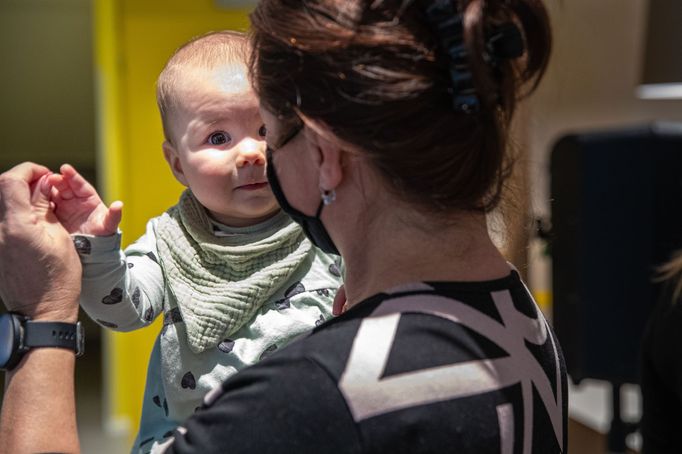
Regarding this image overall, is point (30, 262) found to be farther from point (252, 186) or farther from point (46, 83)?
point (46, 83)

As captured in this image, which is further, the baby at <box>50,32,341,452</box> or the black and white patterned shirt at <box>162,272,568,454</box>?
the baby at <box>50,32,341,452</box>

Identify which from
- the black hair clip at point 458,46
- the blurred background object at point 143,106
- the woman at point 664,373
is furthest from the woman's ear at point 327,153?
the woman at point 664,373

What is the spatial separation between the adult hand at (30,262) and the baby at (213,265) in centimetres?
15

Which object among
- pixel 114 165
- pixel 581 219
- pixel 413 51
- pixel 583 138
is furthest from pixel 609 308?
pixel 413 51

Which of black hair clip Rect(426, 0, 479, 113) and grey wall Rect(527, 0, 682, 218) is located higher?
black hair clip Rect(426, 0, 479, 113)

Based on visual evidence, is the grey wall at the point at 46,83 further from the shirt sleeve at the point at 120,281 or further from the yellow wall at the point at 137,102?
the shirt sleeve at the point at 120,281

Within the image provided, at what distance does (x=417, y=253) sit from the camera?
937 mm

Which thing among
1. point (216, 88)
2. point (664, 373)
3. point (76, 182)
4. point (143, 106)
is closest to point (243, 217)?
point (216, 88)

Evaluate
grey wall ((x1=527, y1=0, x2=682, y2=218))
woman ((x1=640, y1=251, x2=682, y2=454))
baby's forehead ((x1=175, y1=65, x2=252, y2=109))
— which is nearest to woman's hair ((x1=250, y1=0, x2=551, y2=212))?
baby's forehead ((x1=175, y1=65, x2=252, y2=109))

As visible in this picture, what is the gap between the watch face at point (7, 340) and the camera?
99 cm

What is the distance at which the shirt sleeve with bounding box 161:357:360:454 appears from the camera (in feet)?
2.68

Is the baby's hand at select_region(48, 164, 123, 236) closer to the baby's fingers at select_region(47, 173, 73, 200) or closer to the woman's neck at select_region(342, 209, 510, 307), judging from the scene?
the baby's fingers at select_region(47, 173, 73, 200)

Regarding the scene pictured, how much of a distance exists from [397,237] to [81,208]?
1.48 ft

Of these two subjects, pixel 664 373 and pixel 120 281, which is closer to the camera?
pixel 120 281
